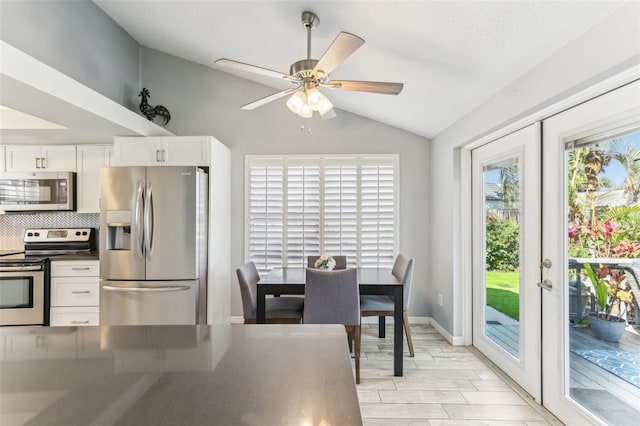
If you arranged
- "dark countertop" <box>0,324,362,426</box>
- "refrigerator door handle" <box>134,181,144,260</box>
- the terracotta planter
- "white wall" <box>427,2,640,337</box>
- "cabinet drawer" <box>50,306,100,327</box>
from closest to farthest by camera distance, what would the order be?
"dark countertop" <box>0,324,362,426</box> < "white wall" <box>427,2,640,337</box> < the terracotta planter < "refrigerator door handle" <box>134,181,144,260</box> < "cabinet drawer" <box>50,306,100,327</box>

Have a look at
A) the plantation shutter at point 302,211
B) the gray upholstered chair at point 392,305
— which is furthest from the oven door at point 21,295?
the gray upholstered chair at point 392,305

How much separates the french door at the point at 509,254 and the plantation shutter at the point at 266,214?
6.99 ft

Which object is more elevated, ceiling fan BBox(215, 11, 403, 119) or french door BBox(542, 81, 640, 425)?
ceiling fan BBox(215, 11, 403, 119)

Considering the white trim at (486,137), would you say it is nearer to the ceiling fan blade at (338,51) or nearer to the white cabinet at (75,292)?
the ceiling fan blade at (338,51)

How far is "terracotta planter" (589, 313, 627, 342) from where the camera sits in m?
1.77

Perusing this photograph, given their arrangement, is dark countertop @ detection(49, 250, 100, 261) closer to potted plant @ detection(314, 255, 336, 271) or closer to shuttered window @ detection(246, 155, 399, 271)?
shuttered window @ detection(246, 155, 399, 271)

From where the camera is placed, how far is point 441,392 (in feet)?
8.26

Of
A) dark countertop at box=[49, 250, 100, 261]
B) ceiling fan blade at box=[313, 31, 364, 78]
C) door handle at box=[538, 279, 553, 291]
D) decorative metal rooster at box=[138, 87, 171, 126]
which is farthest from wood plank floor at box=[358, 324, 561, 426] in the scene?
decorative metal rooster at box=[138, 87, 171, 126]

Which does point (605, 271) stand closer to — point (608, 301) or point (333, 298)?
point (608, 301)

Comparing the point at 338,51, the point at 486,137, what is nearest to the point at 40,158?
the point at 338,51

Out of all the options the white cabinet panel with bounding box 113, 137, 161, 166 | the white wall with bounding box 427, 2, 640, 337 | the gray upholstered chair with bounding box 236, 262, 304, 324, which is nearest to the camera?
the white wall with bounding box 427, 2, 640, 337

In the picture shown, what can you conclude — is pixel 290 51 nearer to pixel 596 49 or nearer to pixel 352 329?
pixel 596 49

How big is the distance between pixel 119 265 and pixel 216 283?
0.92 m

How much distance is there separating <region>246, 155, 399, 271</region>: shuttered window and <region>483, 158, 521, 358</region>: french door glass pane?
3.80 ft
